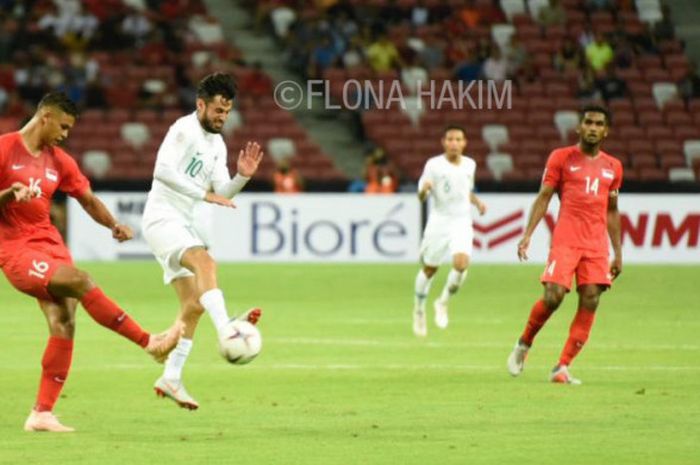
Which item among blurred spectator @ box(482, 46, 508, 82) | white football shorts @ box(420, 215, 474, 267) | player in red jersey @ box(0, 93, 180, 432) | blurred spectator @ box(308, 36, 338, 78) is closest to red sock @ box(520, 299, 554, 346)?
player in red jersey @ box(0, 93, 180, 432)

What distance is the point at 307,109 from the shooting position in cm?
3728

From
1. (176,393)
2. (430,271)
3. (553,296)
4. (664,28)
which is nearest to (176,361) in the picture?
(176,393)

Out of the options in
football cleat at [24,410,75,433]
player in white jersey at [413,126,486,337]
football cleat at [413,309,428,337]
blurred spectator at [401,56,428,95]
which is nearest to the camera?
football cleat at [24,410,75,433]

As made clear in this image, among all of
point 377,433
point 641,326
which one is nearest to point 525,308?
point 641,326

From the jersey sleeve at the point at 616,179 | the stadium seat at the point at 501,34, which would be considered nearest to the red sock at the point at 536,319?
the jersey sleeve at the point at 616,179

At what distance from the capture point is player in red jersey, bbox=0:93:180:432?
10969mm

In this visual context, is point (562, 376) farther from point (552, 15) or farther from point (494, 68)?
point (552, 15)

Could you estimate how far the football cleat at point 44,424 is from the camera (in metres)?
11.2

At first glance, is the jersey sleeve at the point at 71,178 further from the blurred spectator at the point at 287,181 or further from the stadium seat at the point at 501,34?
the stadium seat at the point at 501,34

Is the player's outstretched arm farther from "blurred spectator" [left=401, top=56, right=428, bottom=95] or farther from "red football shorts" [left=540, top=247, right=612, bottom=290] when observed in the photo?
"blurred spectator" [left=401, top=56, right=428, bottom=95]

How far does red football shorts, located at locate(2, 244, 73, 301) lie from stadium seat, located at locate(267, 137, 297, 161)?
77.0ft

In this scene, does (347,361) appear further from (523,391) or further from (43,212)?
(43,212)

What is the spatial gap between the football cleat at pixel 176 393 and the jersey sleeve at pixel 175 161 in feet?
4.36

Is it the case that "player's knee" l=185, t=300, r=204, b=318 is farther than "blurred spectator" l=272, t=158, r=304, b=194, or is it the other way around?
"blurred spectator" l=272, t=158, r=304, b=194
